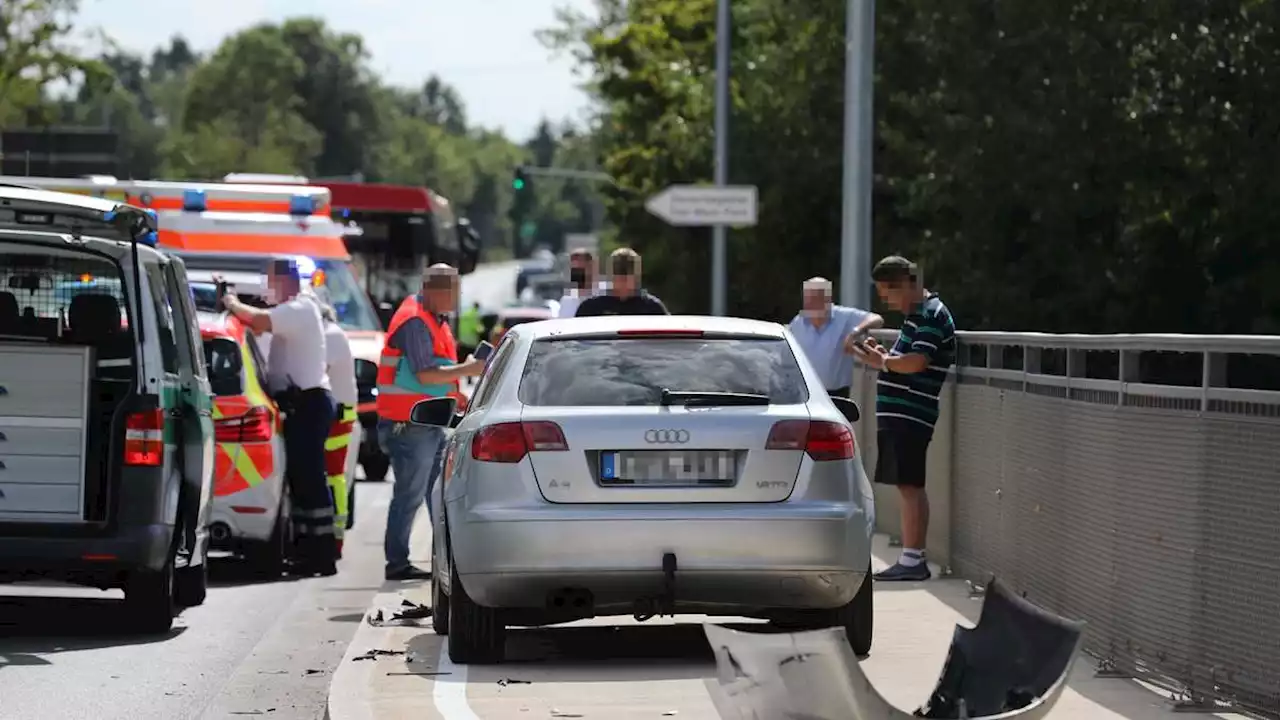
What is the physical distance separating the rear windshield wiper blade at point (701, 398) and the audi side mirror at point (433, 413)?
7.04 feet

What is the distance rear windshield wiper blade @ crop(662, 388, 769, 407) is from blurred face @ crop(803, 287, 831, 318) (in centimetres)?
533

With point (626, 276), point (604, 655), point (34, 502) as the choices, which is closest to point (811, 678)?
point (604, 655)

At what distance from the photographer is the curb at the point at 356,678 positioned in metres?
9.23

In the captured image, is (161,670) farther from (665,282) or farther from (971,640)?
(665,282)

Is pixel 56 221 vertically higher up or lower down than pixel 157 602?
higher up

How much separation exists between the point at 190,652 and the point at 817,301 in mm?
5159

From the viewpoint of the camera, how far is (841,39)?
3344 centimetres

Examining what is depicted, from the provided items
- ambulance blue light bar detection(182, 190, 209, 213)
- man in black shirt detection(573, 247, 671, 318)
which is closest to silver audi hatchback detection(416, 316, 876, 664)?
man in black shirt detection(573, 247, 671, 318)

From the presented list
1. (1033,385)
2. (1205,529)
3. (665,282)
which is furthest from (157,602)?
(665,282)

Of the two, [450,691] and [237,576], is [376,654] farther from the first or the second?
[237,576]

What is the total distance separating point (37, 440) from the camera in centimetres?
1196

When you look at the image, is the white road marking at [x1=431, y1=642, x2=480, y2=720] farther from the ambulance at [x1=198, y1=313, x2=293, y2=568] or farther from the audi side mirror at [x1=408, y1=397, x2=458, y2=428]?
the ambulance at [x1=198, y1=313, x2=293, y2=568]

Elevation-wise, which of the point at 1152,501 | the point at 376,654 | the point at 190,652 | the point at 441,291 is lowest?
the point at 190,652

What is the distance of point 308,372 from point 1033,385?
15.5 feet
